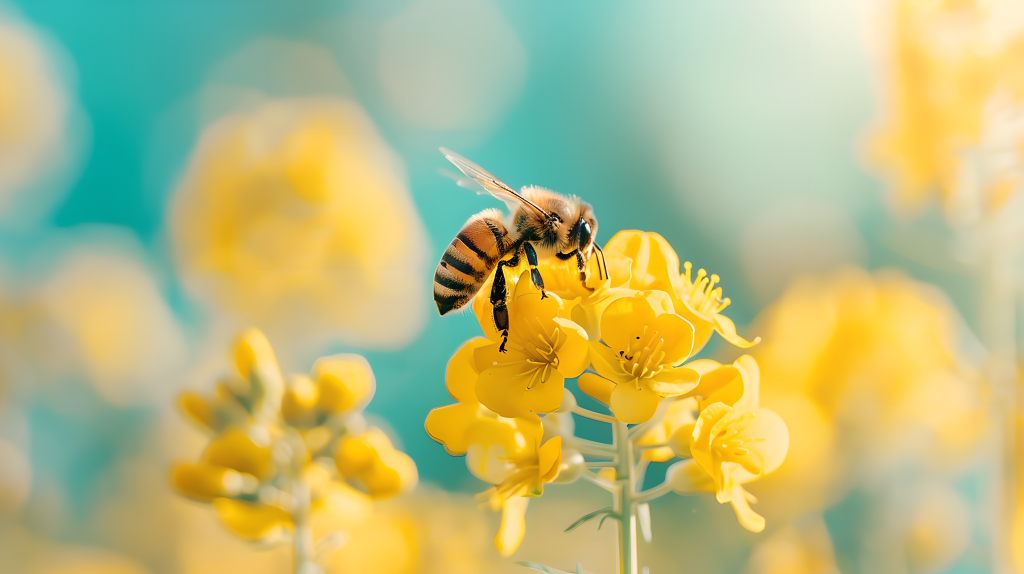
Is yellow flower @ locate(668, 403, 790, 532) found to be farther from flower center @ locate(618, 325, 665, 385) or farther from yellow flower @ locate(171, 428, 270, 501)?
yellow flower @ locate(171, 428, 270, 501)

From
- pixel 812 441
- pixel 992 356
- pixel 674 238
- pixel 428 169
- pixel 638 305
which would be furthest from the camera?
pixel 674 238

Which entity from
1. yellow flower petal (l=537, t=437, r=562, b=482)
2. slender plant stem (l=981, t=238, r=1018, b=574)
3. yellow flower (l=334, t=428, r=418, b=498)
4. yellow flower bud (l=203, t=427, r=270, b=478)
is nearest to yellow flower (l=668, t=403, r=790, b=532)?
yellow flower petal (l=537, t=437, r=562, b=482)

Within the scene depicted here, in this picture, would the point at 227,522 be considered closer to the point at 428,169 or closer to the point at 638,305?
the point at 638,305

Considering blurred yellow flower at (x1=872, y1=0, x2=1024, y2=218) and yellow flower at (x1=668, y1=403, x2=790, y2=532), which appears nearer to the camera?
yellow flower at (x1=668, y1=403, x2=790, y2=532)

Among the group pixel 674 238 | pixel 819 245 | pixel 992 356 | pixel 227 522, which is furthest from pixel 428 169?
pixel 992 356

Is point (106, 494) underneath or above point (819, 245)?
underneath

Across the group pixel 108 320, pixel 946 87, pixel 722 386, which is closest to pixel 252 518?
pixel 722 386
